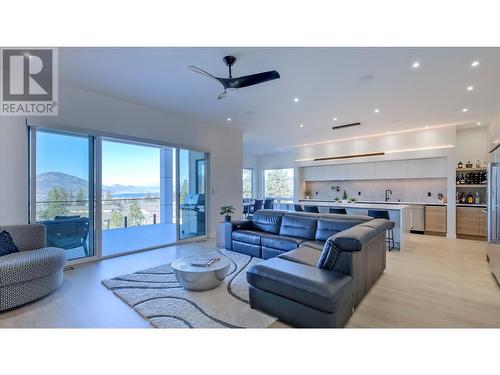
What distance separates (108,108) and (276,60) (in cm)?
328

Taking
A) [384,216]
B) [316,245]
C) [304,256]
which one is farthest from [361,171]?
[304,256]

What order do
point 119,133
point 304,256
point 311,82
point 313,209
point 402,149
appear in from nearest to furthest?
point 304,256, point 311,82, point 119,133, point 313,209, point 402,149

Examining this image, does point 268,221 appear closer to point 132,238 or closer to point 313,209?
point 313,209

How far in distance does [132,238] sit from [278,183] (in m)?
6.55

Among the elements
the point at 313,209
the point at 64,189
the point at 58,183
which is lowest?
the point at 313,209

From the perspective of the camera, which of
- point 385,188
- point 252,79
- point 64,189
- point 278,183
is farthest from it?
point 278,183

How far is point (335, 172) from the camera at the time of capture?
8.27 meters

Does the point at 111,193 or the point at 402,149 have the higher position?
the point at 402,149

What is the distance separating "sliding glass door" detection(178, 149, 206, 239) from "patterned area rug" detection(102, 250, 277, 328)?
2.33 meters

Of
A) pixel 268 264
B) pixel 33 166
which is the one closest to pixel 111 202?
pixel 33 166

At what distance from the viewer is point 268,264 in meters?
2.40
